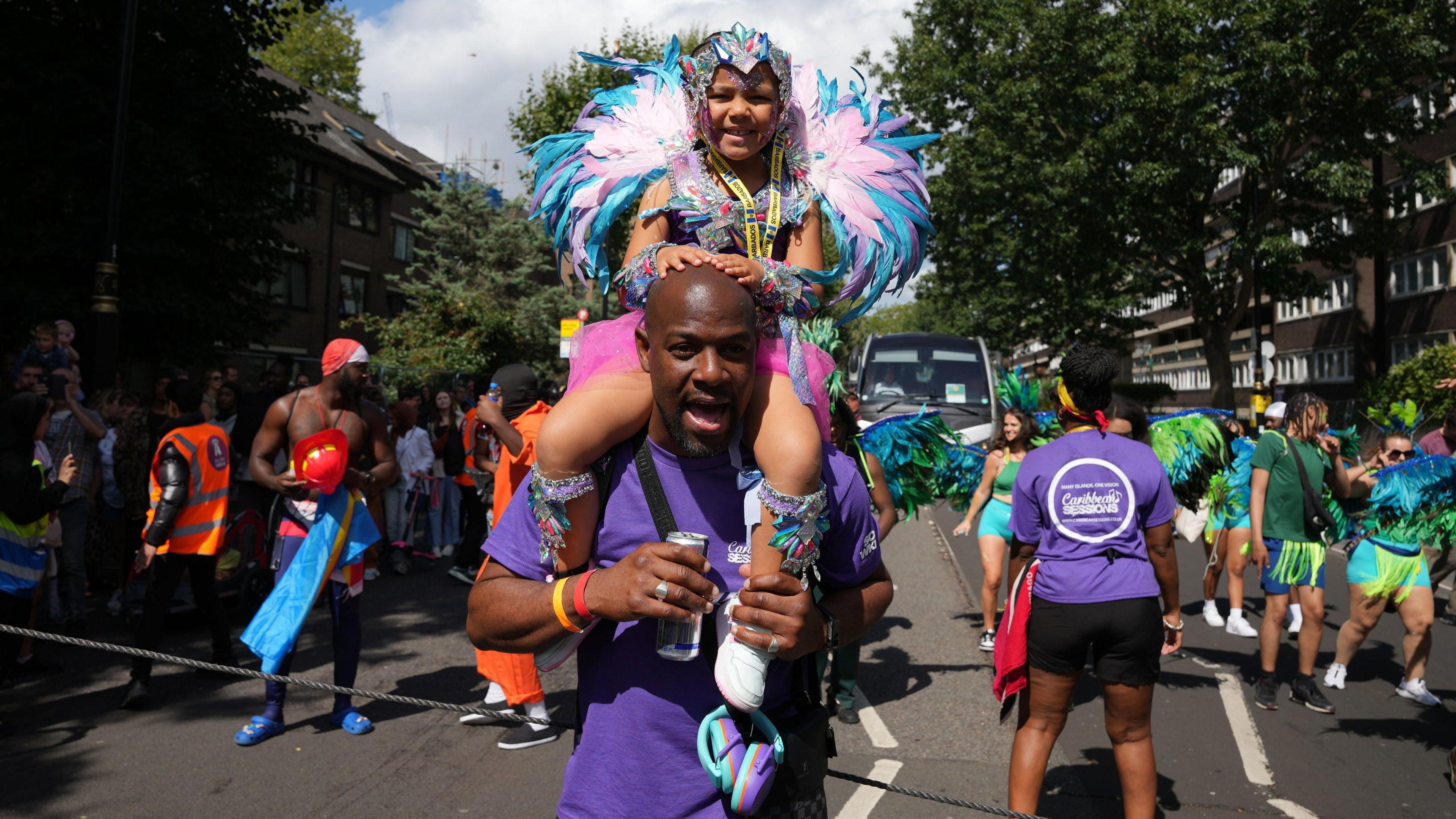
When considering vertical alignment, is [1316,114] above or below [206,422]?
above

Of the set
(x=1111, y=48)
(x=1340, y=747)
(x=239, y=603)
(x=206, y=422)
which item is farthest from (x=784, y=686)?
(x=1111, y=48)

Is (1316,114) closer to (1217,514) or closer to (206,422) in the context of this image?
(1217,514)

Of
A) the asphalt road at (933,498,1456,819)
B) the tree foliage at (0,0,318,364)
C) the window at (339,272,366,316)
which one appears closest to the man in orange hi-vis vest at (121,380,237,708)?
the asphalt road at (933,498,1456,819)

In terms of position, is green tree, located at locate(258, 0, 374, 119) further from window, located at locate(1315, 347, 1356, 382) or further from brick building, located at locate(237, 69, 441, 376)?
window, located at locate(1315, 347, 1356, 382)

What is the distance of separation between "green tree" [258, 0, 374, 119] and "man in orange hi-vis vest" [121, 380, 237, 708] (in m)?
41.3

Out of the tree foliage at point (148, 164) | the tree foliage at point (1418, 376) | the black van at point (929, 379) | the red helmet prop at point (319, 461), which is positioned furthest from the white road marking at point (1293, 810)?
the tree foliage at point (1418, 376)

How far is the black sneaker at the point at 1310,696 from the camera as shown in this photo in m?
6.43

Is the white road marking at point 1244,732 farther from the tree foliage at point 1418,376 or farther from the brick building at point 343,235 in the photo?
the brick building at point 343,235

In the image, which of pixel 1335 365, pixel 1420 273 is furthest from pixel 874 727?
pixel 1335 365

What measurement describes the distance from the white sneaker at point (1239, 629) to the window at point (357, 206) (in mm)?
31654

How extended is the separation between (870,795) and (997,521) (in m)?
3.43

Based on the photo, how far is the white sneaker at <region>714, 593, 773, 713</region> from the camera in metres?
1.91

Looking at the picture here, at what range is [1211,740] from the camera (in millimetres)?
5879

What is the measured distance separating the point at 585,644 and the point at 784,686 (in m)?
0.44
